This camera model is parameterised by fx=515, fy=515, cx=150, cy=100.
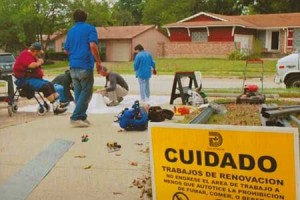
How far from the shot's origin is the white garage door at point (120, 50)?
51.4 m

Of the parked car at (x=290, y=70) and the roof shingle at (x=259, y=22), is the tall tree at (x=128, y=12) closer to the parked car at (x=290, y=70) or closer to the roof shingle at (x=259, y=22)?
the roof shingle at (x=259, y=22)

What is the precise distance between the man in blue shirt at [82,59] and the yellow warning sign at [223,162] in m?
5.06

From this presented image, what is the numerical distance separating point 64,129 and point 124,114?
1.09 metres

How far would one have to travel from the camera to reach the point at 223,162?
329cm

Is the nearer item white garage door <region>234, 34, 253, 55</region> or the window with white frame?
white garage door <region>234, 34, 253, 55</region>

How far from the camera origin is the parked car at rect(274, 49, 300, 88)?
50.8 ft

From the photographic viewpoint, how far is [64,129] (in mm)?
8414

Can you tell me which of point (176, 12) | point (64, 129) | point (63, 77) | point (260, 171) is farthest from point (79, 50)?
point (176, 12)

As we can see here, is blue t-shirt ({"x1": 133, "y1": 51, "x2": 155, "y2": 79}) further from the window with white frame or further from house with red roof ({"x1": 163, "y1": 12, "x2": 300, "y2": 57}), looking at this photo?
the window with white frame

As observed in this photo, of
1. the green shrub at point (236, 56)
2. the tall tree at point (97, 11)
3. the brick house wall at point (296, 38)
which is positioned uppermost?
A: the tall tree at point (97, 11)

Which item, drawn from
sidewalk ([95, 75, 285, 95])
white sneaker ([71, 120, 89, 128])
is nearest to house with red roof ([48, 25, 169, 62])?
sidewalk ([95, 75, 285, 95])

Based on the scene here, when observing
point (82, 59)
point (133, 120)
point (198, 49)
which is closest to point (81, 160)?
point (133, 120)


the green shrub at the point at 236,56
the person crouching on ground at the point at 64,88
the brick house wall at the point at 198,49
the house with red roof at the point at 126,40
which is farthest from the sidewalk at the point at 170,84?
the house with red roof at the point at 126,40

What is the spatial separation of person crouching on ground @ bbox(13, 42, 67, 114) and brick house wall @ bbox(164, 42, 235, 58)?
34.8 meters
